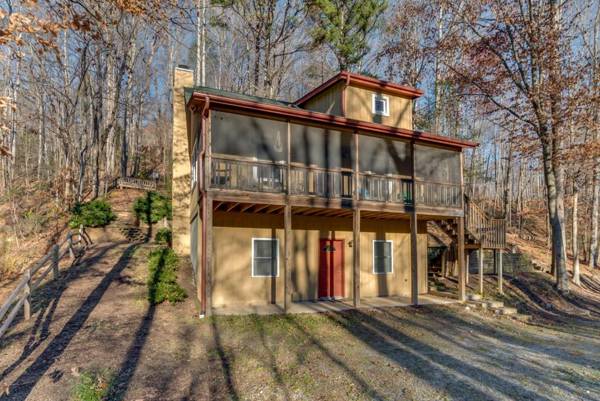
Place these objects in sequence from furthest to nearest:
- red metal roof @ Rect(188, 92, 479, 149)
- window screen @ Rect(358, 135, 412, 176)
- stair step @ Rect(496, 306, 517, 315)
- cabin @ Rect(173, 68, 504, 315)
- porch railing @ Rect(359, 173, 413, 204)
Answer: window screen @ Rect(358, 135, 412, 176) → stair step @ Rect(496, 306, 517, 315) → porch railing @ Rect(359, 173, 413, 204) → cabin @ Rect(173, 68, 504, 315) → red metal roof @ Rect(188, 92, 479, 149)

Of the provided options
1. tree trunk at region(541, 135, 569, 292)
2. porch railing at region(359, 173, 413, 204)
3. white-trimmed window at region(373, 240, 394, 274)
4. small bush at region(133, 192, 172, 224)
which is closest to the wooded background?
tree trunk at region(541, 135, 569, 292)

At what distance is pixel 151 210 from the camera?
21391 millimetres

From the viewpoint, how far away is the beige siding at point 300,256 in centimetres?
1186

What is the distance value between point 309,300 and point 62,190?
55.2ft

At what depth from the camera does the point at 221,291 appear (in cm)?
1171

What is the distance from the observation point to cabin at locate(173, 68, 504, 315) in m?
10.8

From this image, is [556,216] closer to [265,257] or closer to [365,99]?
[365,99]

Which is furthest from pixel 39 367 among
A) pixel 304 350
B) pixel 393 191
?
pixel 393 191

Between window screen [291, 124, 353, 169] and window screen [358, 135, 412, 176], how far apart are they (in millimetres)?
971

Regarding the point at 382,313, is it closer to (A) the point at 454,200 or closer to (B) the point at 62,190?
(A) the point at 454,200

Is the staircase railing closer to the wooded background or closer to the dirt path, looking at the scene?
the wooded background

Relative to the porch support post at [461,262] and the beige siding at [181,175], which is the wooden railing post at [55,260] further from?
the porch support post at [461,262]

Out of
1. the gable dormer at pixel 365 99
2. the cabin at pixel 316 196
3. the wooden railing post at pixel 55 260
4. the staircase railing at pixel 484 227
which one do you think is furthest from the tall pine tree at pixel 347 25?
the wooden railing post at pixel 55 260

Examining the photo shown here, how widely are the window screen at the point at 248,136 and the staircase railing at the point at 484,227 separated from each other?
8.27 m
